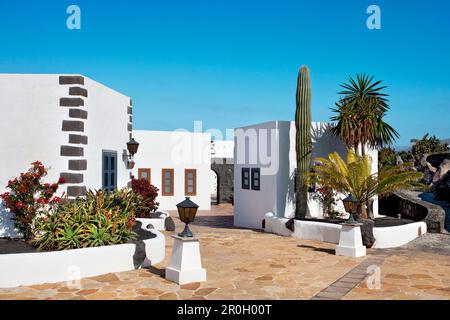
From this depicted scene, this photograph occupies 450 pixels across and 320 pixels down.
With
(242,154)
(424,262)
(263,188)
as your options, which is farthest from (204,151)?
(424,262)

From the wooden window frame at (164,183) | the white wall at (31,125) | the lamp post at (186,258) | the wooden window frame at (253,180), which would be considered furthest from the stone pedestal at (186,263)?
the wooden window frame at (164,183)

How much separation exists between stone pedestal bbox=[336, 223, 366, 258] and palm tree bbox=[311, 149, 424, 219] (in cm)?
284

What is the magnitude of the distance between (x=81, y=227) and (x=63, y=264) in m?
1.00

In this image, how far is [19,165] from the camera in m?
10.0

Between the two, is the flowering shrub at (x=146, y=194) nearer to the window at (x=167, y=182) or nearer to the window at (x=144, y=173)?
the window at (x=144, y=173)

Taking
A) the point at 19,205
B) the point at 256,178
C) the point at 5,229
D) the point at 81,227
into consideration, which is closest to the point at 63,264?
the point at 81,227

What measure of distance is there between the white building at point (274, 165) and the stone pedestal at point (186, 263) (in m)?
7.87

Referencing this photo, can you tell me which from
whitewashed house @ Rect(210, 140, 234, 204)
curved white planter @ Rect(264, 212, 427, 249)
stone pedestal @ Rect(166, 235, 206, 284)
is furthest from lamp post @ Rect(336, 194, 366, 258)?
whitewashed house @ Rect(210, 140, 234, 204)

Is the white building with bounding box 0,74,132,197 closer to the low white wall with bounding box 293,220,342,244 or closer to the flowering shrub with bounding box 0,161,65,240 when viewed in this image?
the flowering shrub with bounding box 0,161,65,240

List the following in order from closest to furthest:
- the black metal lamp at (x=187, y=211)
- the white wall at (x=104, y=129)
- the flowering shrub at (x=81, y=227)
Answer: the black metal lamp at (x=187, y=211) < the flowering shrub at (x=81, y=227) < the white wall at (x=104, y=129)

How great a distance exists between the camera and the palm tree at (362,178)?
42.8ft

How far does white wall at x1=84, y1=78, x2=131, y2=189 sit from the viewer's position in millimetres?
11031

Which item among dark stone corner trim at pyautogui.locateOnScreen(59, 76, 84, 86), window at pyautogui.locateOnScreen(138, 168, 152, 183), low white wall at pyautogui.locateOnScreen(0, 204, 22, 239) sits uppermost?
dark stone corner trim at pyautogui.locateOnScreen(59, 76, 84, 86)

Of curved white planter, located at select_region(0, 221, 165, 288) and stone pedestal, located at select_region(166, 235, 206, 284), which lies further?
stone pedestal, located at select_region(166, 235, 206, 284)
